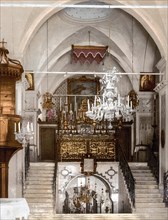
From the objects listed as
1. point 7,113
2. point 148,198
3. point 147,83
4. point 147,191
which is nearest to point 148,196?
point 148,198

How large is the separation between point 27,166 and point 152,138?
21.3ft

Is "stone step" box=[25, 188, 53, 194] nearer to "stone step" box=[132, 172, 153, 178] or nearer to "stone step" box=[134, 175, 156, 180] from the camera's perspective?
"stone step" box=[134, 175, 156, 180]

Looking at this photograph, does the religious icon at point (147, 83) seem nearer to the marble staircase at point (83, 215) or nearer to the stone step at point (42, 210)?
the marble staircase at point (83, 215)

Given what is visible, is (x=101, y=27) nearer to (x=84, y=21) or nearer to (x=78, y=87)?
(x=84, y=21)

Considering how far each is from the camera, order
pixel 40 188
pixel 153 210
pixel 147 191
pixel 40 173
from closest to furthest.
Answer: pixel 153 210 < pixel 147 191 < pixel 40 188 < pixel 40 173

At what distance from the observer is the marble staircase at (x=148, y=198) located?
17.6m

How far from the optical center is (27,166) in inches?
782

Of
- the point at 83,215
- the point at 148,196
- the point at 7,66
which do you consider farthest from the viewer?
the point at 148,196

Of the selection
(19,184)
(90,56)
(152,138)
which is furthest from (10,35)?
(152,138)

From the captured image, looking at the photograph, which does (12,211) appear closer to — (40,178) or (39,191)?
(39,191)

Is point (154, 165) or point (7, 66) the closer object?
point (7, 66)

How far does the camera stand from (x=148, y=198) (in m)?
18.4

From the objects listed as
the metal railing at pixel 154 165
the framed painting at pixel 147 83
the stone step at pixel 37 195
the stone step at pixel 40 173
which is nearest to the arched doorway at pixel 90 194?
the stone step at pixel 40 173

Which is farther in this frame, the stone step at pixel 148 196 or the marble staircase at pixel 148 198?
the stone step at pixel 148 196
